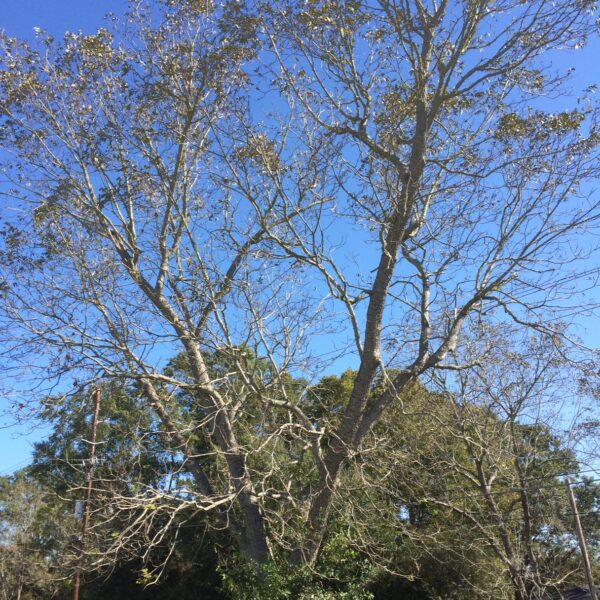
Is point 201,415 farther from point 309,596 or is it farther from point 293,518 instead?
point 309,596

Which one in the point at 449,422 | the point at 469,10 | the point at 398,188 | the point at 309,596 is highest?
the point at 469,10

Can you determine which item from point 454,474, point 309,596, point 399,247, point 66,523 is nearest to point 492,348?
point 399,247

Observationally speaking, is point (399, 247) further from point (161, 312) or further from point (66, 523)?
point (66, 523)

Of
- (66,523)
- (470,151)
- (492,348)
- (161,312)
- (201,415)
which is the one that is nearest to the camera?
(470,151)

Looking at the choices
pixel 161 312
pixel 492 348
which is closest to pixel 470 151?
pixel 492 348

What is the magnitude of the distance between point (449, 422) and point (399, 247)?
5.58 meters

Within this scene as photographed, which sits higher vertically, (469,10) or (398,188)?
(469,10)

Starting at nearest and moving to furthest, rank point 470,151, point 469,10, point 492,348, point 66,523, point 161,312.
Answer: point 469,10 < point 470,151 < point 161,312 < point 492,348 < point 66,523

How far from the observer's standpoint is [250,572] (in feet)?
36.9

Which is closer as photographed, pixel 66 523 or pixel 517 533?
pixel 517 533

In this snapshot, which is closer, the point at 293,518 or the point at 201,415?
the point at 293,518

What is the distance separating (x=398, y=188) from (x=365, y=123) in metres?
1.07

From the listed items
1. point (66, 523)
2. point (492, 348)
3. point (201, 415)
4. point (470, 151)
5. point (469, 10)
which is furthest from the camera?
point (66, 523)

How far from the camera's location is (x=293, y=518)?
10.3m
